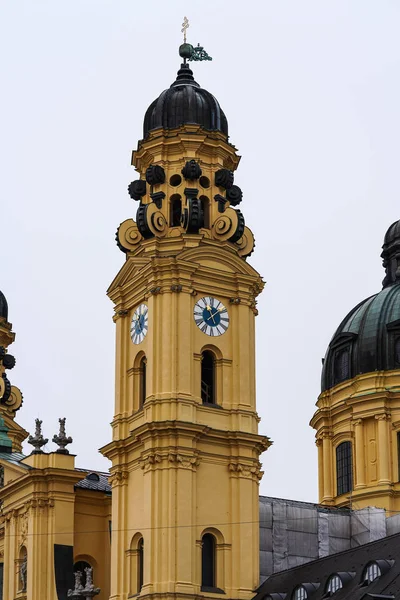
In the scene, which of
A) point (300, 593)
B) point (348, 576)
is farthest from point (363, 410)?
point (348, 576)

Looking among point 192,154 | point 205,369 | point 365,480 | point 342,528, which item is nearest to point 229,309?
point 205,369

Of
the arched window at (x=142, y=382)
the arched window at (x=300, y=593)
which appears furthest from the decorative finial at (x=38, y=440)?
the arched window at (x=300, y=593)

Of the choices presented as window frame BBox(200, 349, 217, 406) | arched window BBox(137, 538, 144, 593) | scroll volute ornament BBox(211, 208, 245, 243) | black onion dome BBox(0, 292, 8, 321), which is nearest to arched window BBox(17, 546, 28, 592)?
arched window BBox(137, 538, 144, 593)

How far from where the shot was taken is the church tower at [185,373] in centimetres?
5794

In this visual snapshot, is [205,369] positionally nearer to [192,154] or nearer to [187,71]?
[192,154]

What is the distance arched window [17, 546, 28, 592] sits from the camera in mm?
65438

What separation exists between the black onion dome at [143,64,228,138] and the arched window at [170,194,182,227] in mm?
3079

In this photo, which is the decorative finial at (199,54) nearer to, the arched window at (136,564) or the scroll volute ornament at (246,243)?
the scroll volute ornament at (246,243)

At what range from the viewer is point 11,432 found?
263ft

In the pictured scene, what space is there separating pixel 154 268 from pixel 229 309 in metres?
3.41

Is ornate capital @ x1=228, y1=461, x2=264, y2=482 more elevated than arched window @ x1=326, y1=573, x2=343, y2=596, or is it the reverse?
ornate capital @ x1=228, y1=461, x2=264, y2=482

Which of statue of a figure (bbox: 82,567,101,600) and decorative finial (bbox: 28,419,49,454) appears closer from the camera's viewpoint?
statue of a figure (bbox: 82,567,101,600)

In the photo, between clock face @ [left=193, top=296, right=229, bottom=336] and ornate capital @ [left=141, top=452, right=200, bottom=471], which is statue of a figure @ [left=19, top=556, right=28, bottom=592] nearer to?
ornate capital @ [left=141, top=452, right=200, bottom=471]

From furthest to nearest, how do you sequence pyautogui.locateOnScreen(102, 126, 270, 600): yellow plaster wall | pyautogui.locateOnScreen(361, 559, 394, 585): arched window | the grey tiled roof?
the grey tiled roof
pyautogui.locateOnScreen(102, 126, 270, 600): yellow plaster wall
pyautogui.locateOnScreen(361, 559, 394, 585): arched window
